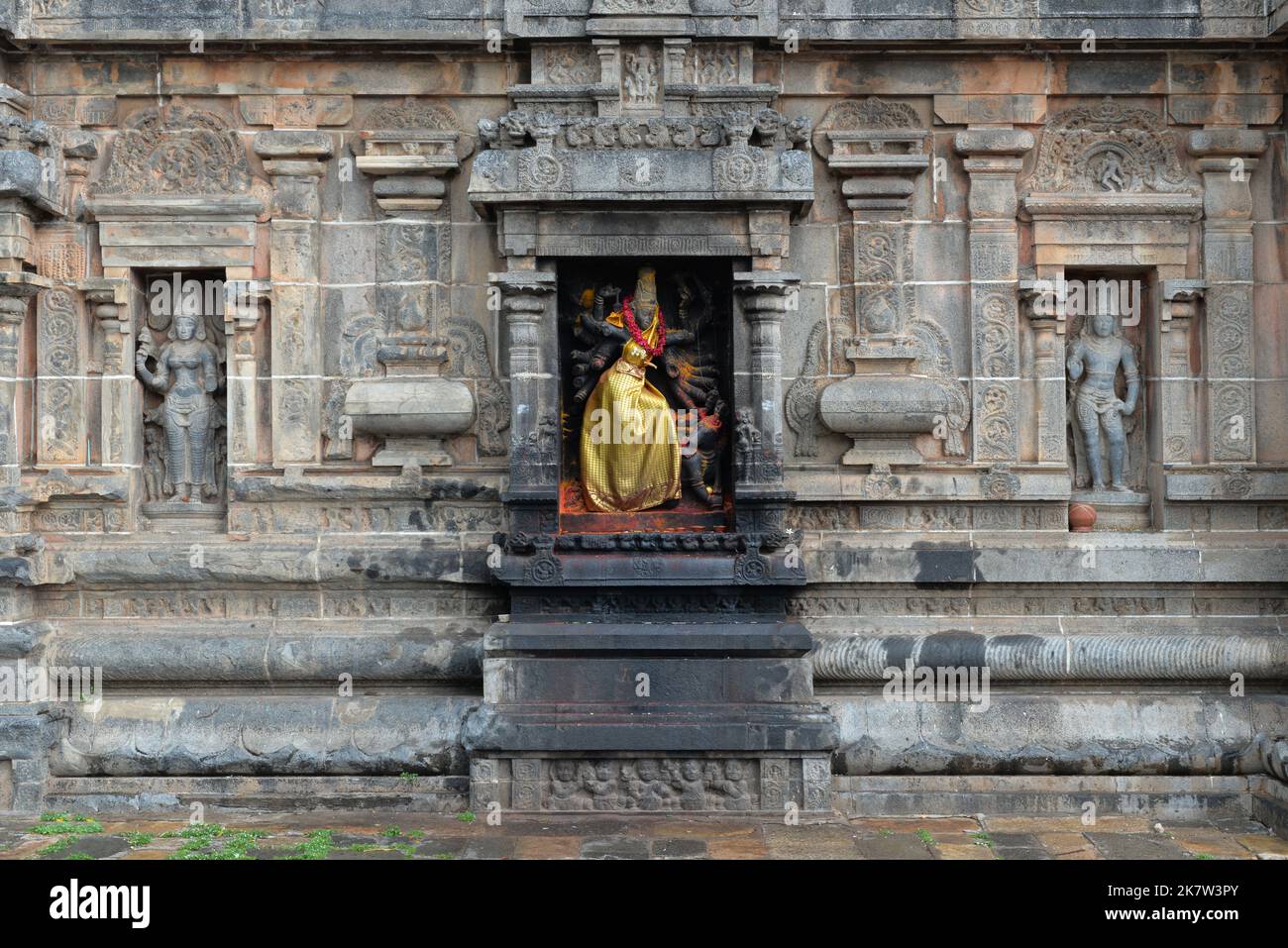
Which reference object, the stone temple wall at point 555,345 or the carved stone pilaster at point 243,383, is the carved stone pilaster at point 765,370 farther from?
the carved stone pilaster at point 243,383

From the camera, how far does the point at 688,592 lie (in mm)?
11375

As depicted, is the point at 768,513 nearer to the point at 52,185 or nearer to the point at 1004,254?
the point at 1004,254

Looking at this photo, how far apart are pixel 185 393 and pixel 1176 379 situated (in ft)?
28.6

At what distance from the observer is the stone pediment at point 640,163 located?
11.1 metres

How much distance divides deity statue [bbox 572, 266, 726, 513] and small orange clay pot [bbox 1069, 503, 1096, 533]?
3102 mm

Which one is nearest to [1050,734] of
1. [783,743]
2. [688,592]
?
[783,743]

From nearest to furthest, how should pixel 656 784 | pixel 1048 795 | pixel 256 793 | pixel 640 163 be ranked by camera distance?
pixel 656 784 < pixel 640 163 < pixel 1048 795 < pixel 256 793

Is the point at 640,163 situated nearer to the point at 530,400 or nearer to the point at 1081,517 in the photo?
the point at 530,400

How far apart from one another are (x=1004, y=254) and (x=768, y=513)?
3.14m

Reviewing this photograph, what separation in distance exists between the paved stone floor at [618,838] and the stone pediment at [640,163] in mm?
4962

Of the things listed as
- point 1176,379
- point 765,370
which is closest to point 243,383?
point 765,370

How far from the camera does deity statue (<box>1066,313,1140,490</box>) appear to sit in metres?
12.1

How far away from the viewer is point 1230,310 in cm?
1198

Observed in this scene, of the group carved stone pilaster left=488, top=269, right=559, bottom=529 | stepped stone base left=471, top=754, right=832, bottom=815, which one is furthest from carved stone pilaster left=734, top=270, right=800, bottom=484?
stepped stone base left=471, top=754, right=832, bottom=815
